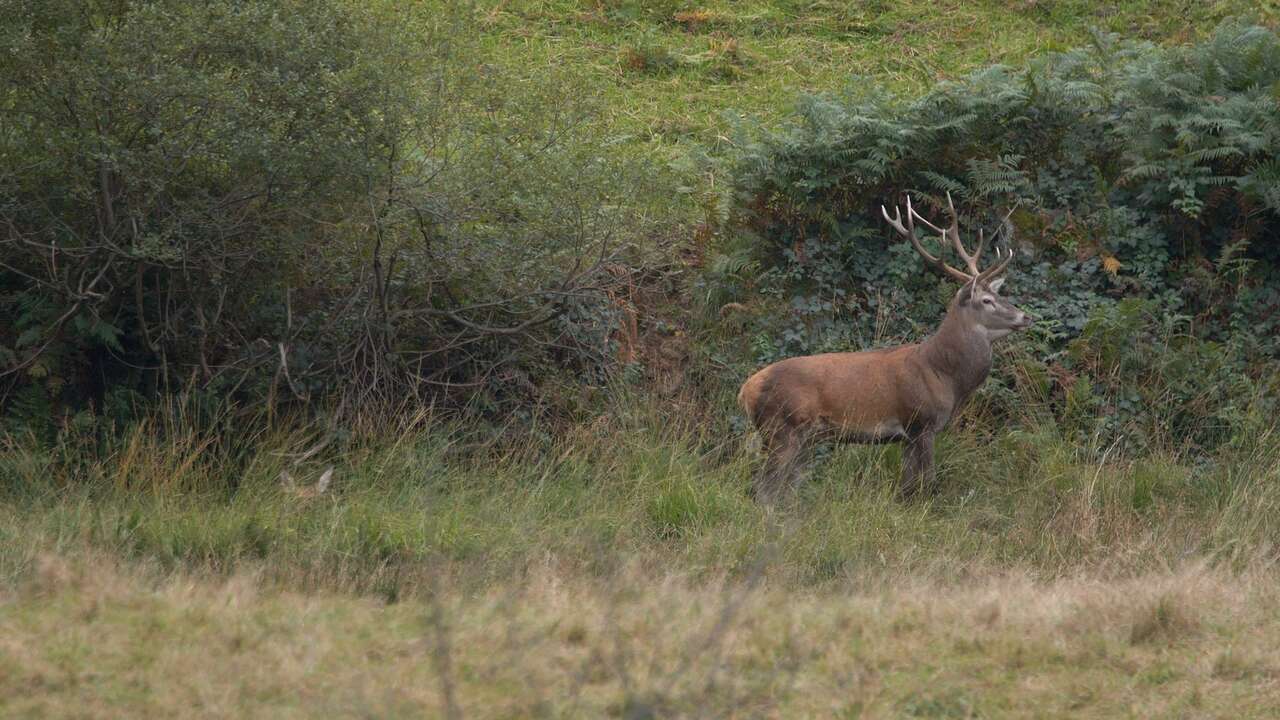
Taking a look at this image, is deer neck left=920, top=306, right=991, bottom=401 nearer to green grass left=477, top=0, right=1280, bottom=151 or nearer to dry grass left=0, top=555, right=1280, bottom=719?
dry grass left=0, top=555, right=1280, bottom=719

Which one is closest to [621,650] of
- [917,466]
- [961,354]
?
[917,466]

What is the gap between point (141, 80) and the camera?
9195 mm

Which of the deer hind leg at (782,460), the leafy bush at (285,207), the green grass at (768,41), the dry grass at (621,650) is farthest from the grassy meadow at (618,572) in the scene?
the green grass at (768,41)

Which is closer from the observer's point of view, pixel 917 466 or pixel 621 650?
pixel 621 650

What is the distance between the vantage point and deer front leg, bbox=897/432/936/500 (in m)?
10.4

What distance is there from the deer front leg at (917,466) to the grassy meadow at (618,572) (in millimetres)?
213

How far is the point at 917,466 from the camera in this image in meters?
10.4

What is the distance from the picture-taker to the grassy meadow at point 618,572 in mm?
5859

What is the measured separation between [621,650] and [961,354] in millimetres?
5942

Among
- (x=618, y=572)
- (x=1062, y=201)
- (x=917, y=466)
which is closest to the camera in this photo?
(x=618, y=572)

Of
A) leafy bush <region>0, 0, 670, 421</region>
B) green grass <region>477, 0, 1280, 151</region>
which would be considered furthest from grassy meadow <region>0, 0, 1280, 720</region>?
green grass <region>477, 0, 1280, 151</region>

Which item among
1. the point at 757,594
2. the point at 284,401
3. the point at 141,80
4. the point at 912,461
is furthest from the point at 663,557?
the point at 141,80

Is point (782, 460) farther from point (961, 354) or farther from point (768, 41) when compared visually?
point (768, 41)

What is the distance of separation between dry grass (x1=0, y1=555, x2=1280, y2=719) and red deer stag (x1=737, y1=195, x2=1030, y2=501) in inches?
110
